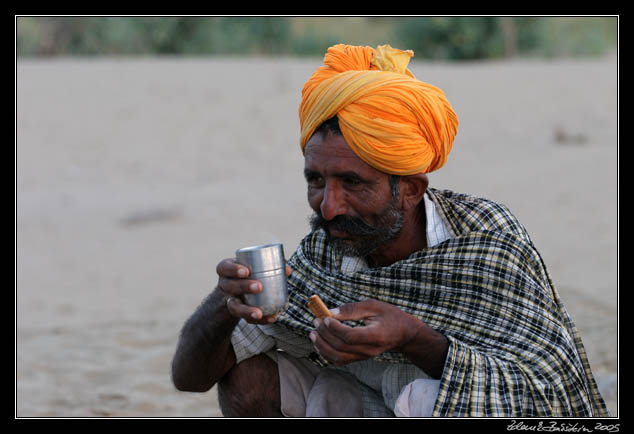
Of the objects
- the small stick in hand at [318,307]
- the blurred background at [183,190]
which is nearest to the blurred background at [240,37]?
the blurred background at [183,190]

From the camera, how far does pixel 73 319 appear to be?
7.21m

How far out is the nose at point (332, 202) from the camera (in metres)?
2.94

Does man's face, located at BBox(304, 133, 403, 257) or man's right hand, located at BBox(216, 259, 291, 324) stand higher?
man's face, located at BBox(304, 133, 403, 257)

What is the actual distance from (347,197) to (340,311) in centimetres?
50

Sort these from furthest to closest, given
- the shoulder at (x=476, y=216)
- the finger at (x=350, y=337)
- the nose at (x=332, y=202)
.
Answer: the shoulder at (x=476, y=216)
the nose at (x=332, y=202)
the finger at (x=350, y=337)

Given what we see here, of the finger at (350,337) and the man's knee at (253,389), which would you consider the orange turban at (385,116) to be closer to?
the finger at (350,337)

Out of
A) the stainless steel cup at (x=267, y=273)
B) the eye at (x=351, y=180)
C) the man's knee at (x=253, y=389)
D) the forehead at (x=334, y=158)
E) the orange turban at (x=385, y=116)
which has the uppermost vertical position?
the orange turban at (x=385, y=116)

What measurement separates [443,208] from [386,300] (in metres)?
0.41

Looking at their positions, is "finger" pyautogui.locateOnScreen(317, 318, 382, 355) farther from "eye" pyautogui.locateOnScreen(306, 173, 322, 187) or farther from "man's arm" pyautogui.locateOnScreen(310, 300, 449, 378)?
"eye" pyautogui.locateOnScreen(306, 173, 322, 187)

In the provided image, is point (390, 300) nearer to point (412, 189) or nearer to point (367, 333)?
point (412, 189)

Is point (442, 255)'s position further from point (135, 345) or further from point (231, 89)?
point (231, 89)

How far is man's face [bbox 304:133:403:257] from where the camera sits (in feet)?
9.75

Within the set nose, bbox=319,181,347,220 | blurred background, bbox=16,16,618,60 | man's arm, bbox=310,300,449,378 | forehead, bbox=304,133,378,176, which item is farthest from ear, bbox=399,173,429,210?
blurred background, bbox=16,16,618,60

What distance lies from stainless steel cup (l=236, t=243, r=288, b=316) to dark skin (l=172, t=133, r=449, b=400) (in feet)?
0.09
